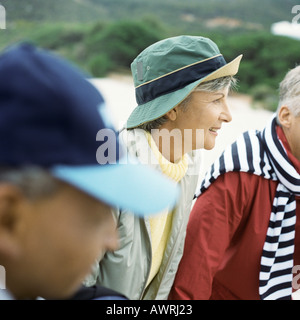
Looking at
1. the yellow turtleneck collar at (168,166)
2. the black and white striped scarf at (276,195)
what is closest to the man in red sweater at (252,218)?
the black and white striped scarf at (276,195)

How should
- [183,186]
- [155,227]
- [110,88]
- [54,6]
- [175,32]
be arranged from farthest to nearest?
1. [54,6]
2. [175,32]
3. [110,88]
4. [183,186]
5. [155,227]

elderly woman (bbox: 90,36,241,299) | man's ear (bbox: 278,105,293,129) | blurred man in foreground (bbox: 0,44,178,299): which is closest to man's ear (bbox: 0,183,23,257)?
blurred man in foreground (bbox: 0,44,178,299)

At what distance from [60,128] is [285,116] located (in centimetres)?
147

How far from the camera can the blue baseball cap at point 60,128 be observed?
2.33 feet

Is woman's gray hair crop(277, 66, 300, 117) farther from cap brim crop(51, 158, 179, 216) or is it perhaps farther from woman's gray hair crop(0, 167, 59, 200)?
woman's gray hair crop(0, 167, 59, 200)

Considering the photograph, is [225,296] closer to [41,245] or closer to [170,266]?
[170,266]

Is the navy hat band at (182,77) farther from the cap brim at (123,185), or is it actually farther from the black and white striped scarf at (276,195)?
the cap brim at (123,185)

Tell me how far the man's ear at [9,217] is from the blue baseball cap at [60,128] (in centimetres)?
4

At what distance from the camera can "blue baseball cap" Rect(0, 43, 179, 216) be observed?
0.71m

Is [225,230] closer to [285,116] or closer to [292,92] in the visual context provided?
[285,116]

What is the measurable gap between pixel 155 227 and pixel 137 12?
19076 millimetres

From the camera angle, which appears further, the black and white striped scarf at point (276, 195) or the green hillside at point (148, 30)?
the green hillside at point (148, 30)

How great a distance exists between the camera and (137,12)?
19.7 metres
